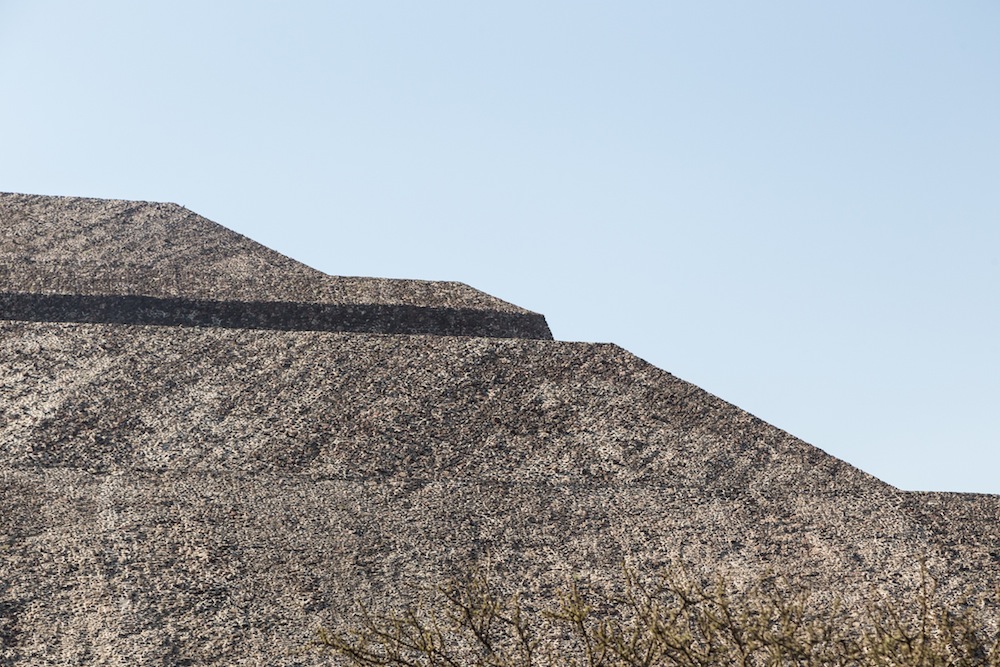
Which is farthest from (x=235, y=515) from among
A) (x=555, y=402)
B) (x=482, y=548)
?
(x=555, y=402)

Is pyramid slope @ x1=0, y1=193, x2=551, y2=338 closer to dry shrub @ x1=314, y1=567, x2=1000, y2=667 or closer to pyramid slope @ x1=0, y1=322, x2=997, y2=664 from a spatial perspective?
pyramid slope @ x1=0, y1=322, x2=997, y2=664

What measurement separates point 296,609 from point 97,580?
57cm

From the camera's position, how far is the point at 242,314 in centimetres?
437

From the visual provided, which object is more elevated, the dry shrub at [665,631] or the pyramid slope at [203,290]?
the pyramid slope at [203,290]

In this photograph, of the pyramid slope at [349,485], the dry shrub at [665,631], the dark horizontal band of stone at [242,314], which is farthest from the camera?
the dark horizontal band of stone at [242,314]

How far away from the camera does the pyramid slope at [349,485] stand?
2.98 metres

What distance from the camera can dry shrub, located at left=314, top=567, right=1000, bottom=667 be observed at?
231 centimetres

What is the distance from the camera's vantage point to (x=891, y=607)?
9.78 ft

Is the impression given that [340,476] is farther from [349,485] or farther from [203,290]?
[203,290]

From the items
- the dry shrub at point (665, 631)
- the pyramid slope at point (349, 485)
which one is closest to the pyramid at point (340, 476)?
the pyramid slope at point (349, 485)

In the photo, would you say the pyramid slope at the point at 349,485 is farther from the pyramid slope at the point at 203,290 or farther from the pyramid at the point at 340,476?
the pyramid slope at the point at 203,290

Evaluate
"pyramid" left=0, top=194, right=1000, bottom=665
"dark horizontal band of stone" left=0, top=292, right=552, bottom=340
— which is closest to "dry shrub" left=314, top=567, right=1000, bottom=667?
"pyramid" left=0, top=194, right=1000, bottom=665

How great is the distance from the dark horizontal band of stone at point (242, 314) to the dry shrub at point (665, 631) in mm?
1544

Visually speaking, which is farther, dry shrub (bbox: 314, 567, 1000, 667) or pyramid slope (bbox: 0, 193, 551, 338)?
pyramid slope (bbox: 0, 193, 551, 338)
